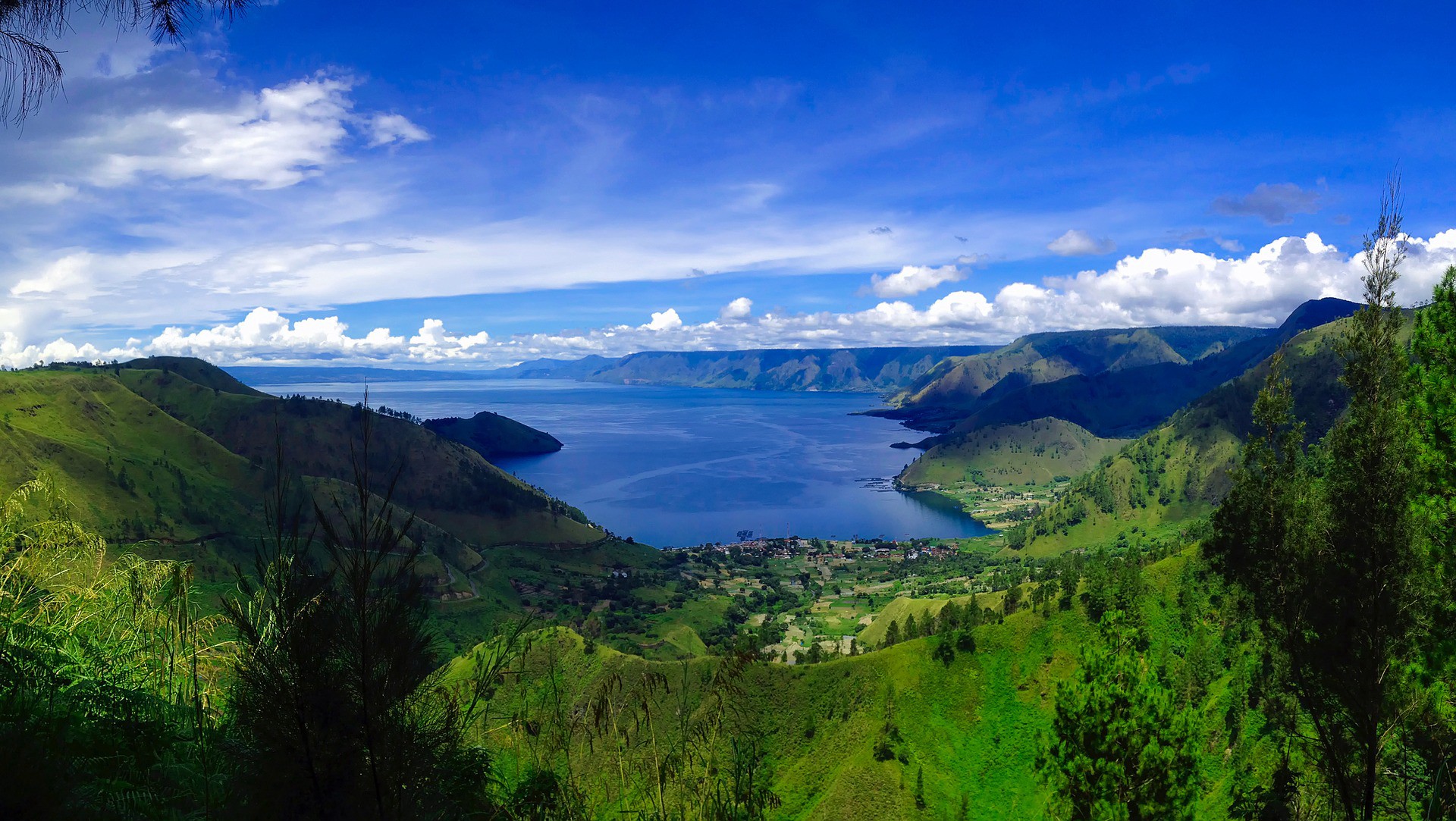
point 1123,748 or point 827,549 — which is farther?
point 827,549

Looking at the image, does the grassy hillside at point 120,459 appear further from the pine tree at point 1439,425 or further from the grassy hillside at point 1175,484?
the grassy hillside at point 1175,484

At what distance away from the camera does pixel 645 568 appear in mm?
149125

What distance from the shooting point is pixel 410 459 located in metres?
168

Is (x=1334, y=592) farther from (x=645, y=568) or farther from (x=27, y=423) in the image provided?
(x=27, y=423)

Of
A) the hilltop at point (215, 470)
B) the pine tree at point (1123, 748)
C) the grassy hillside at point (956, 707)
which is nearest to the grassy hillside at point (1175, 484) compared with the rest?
the hilltop at point (215, 470)

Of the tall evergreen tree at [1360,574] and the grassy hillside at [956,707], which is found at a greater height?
the tall evergreen tree at [1360,574]

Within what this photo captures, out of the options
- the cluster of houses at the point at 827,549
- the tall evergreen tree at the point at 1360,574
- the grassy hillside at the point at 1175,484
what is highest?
the tall evergreen tree at the point at 1360,574

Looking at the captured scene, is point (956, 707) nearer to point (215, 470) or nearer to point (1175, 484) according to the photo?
point (215, 470)

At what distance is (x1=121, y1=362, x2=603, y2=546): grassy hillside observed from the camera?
168375 millimetres

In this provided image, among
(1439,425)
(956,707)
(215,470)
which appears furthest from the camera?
(215,470)

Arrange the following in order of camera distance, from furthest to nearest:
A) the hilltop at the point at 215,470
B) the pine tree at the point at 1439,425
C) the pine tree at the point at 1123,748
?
the hilltop at the point at 215,470, the pine tree at the point at 1123,748, the pine tree at the point at 1439,425

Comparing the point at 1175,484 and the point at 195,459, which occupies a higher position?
the point at 195,459

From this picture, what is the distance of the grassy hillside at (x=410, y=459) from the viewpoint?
16838 cm

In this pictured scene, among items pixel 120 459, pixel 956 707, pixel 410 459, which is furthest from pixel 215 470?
pixel 956 707
